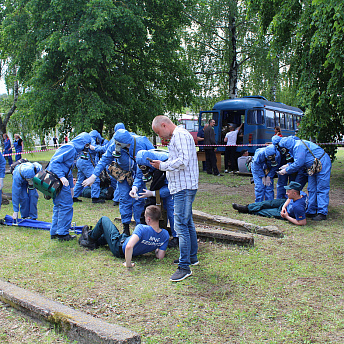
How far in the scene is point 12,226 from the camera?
687cm

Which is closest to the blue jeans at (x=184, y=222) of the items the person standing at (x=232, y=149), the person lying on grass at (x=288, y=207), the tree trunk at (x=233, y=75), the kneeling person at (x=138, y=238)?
the kneeling person at (x=138, y=238)

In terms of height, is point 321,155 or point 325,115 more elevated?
point 325,115

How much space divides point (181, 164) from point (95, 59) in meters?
11.4

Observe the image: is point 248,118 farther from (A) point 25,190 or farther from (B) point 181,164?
(B) point 181,164

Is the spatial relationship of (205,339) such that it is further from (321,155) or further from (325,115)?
(325,115)

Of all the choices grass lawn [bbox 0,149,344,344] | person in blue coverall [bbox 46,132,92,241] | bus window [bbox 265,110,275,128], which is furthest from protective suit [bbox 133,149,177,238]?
bus window [bbox 265,110,275,128]

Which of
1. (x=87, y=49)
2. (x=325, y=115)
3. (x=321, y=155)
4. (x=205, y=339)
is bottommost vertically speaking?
(x=205, y=339)

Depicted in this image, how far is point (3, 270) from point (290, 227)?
15.3 feet

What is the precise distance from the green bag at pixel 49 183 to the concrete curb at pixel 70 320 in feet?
6.72

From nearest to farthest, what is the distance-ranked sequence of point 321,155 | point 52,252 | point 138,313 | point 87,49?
point 138,313
point 52,252
point 321,155
point 87,49

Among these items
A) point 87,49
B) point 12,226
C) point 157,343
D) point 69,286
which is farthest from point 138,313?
point 87,49

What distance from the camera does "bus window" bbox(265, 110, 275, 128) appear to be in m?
16.5

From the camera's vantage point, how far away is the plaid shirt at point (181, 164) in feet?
13.4

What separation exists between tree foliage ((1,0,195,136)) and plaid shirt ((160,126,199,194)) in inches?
408
